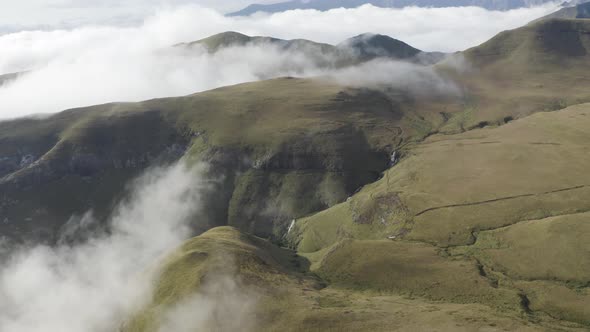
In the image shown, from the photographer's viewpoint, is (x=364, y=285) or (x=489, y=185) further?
(x=489, y=185)

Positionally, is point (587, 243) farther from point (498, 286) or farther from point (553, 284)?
point (498, 286)

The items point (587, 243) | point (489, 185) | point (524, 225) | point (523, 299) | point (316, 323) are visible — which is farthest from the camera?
point (489, 185)

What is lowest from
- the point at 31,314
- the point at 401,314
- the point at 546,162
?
the point at 31,314

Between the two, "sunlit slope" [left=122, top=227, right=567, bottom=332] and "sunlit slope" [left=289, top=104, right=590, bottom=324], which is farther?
"sunlit slope" [left=289, top=104, right=590, bottom=324]

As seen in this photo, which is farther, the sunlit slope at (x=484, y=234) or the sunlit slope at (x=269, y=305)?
the sunlit slope at (x=484, y=234)

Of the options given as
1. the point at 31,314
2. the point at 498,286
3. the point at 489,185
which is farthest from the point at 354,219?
the point at 31,314
